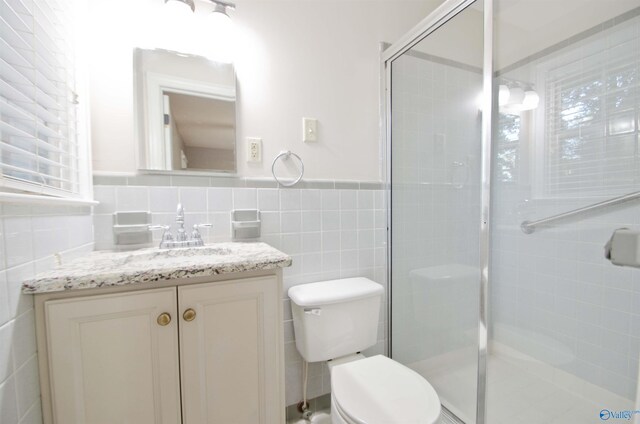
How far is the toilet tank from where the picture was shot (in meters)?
1.17

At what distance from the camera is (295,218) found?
135 centimetres

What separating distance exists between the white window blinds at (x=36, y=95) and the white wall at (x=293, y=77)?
15 centimetres

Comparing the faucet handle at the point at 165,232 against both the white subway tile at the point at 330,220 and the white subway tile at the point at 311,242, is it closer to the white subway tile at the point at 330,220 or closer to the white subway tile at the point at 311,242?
the white subway tile at the point at 311,242

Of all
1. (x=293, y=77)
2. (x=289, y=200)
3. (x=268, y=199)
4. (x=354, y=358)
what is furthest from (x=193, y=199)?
(x=354, y=358)

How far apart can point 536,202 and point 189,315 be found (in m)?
1.27

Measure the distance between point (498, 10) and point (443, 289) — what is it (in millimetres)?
1204

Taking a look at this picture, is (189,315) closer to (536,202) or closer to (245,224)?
(245,224)

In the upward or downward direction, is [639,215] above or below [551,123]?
below

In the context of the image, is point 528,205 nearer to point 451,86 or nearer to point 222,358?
point 451,86

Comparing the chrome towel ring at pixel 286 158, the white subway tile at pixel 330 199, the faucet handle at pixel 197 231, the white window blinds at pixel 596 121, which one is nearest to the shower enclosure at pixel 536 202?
the white window blinds at pixel 596 121

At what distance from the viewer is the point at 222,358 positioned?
797 mm

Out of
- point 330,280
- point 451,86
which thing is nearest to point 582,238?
point 451,86

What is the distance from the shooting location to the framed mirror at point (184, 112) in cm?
111

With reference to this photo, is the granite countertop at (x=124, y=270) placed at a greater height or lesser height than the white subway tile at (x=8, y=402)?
greater
